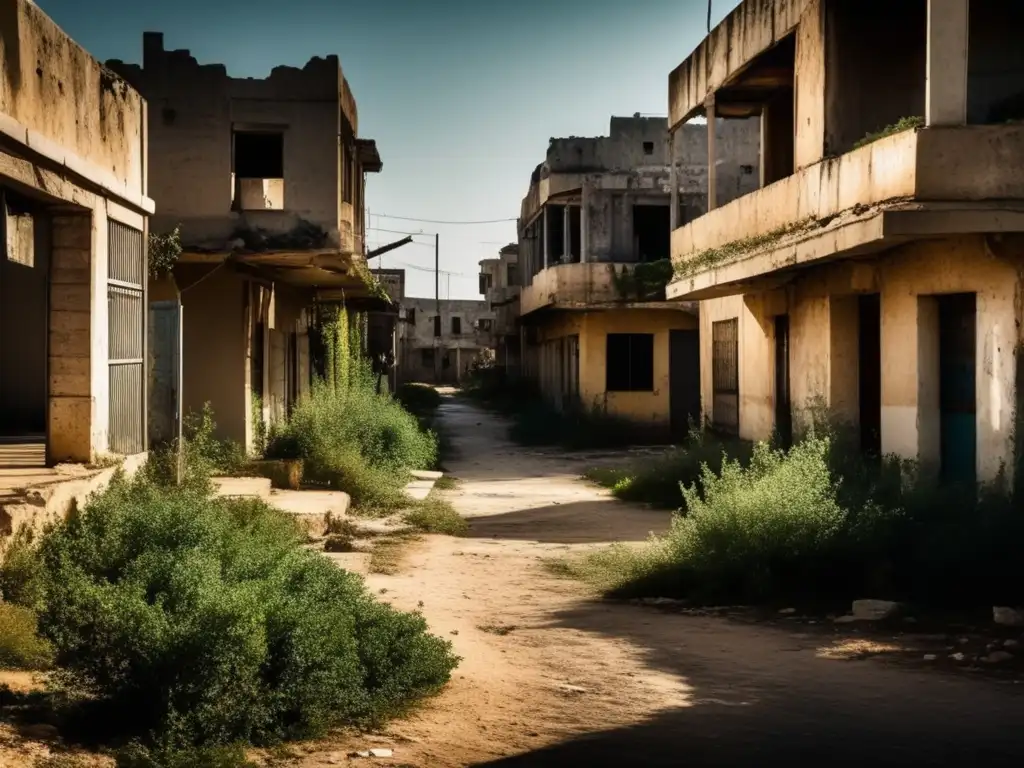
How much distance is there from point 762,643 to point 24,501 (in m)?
5.17

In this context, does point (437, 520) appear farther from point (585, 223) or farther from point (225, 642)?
point (585, 223)

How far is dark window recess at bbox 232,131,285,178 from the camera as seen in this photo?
60.8 feet

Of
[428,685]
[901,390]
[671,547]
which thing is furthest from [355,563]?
[901,390]

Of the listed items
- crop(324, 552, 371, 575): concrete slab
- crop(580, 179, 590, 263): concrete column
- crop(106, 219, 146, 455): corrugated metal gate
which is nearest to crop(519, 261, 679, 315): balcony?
crop(580, 179, 590, 263): concrete column

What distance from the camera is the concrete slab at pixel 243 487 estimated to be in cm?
1304

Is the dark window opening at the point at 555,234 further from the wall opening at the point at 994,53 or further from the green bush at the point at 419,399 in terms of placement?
the wall opening at the point at 994,53

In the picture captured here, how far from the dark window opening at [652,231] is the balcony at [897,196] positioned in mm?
15802

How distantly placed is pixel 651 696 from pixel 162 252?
1076 cm

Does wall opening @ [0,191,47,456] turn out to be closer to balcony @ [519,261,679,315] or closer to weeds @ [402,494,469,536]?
weeds @ [402,494,469,536]

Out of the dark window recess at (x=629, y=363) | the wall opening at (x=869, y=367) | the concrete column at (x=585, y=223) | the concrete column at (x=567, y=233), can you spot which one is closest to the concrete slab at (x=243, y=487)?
the wall opening at (x=869, y=367)

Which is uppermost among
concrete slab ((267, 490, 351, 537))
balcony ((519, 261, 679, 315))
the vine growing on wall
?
balcony ((519, 261, 679, 315))

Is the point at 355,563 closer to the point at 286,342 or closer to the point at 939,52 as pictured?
the point at 939,52

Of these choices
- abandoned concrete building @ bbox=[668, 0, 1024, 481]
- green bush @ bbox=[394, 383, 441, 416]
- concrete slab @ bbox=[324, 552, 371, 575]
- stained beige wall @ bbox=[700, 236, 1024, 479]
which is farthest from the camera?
green bush @ bbox=[394, 383, 441, 416]

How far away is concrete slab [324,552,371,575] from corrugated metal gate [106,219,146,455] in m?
2.18
